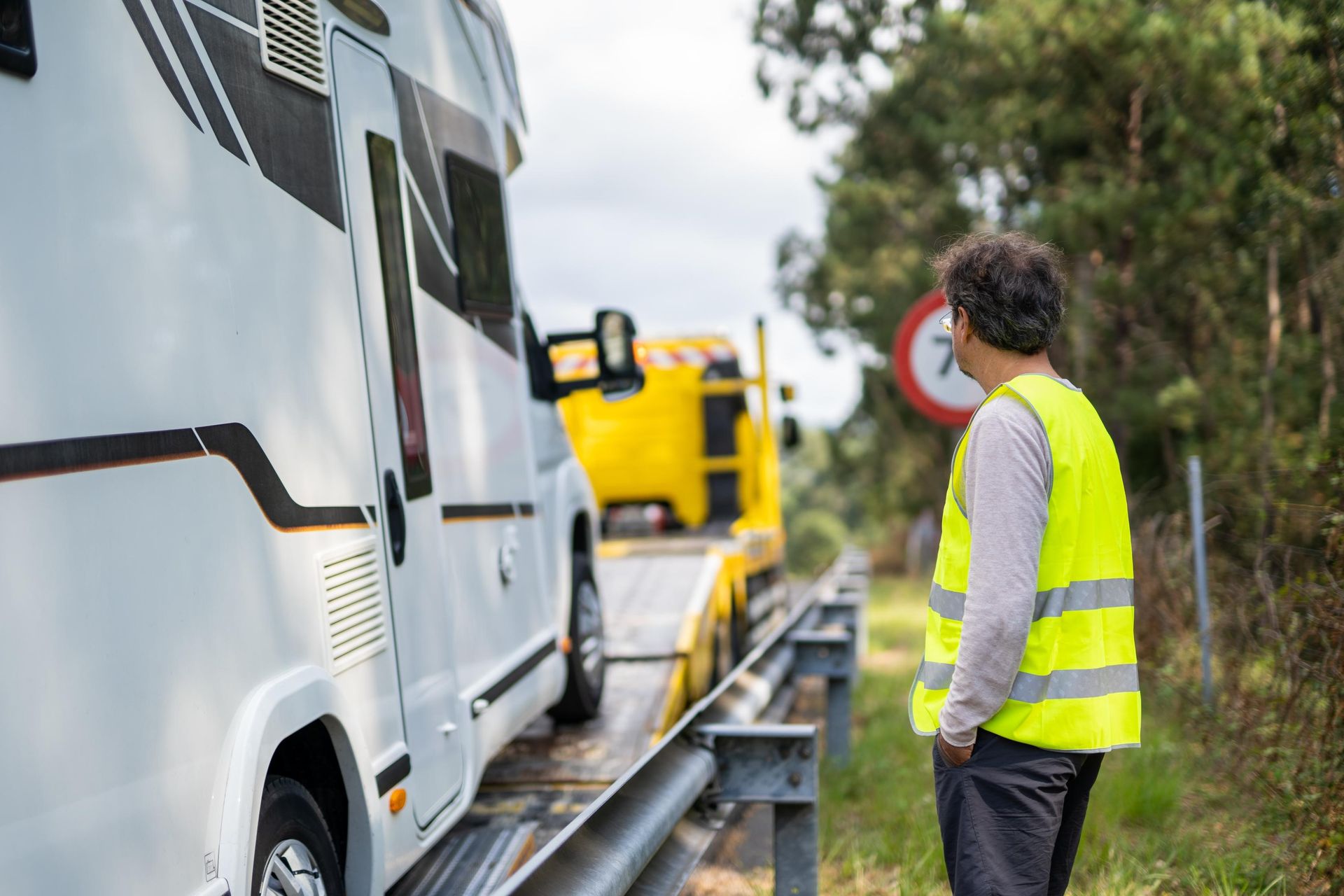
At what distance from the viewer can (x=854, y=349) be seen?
105 ft

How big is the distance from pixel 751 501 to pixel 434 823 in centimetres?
914

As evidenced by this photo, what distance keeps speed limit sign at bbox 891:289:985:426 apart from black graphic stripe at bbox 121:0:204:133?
13.4 ft

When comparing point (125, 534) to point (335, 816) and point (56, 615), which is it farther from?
point (335, 816)

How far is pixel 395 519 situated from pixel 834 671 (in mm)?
3117

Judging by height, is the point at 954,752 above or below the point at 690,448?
below

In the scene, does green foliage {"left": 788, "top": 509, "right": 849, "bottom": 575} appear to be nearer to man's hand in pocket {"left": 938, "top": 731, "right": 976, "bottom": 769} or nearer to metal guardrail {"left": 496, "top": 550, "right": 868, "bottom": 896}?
metal guardrail {"left": 496, "top": 550, "right": 868, "bottom": 896}

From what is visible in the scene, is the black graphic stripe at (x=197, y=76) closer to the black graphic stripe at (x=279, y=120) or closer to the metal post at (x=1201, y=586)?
the black graphic stripe at (x=279, y=120)

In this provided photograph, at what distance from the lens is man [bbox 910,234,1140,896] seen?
8.16 ft

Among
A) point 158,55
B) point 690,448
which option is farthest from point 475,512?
point 690,448

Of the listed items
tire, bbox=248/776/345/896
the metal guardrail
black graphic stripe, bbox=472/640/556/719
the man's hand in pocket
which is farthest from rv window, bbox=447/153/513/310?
the man's hand in pocket

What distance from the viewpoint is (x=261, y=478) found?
9.57 feet

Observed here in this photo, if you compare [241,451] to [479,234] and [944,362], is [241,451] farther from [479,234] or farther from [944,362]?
[944,362]

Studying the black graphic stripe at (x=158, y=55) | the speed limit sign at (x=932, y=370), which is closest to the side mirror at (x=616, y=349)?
the speed limit sign at (x=932, y=370)

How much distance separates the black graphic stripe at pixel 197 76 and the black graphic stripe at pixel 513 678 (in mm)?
2114
